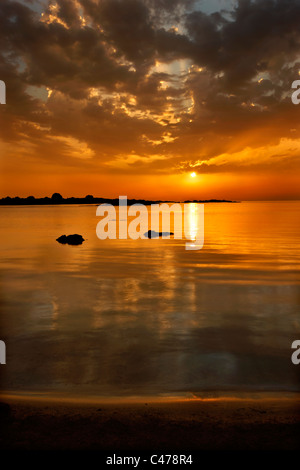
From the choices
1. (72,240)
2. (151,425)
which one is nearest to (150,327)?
(151,425)

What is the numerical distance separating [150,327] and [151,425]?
7.15 meters

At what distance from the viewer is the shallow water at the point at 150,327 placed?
317 inches

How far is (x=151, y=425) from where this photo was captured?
202 inches

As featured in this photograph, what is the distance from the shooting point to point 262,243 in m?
40.5

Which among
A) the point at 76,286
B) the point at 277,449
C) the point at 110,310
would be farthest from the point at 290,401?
the point at 76,286

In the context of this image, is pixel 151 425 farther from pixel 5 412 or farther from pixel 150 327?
pixel 150 327

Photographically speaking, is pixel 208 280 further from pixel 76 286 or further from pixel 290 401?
pixel 290 401

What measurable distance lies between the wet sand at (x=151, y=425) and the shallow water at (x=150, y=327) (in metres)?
1.39

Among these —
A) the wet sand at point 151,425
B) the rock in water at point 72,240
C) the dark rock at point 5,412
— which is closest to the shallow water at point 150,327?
the wet sand at point 151,425

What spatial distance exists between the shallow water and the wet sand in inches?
54.6

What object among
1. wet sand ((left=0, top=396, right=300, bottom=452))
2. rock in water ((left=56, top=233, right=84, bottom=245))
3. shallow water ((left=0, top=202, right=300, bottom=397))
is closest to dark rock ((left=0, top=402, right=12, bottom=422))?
wet sand ((left=0, top=396, right=300, bottom=452))

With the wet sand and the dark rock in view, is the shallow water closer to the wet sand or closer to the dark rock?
the wet sand

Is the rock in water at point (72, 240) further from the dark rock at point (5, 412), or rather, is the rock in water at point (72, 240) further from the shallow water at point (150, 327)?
the dark rock at point (5, 412)
